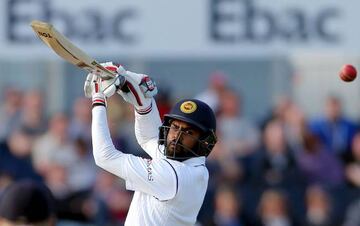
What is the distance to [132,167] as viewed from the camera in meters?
6.88

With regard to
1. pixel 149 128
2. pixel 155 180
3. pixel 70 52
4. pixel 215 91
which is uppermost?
pixel 70 52

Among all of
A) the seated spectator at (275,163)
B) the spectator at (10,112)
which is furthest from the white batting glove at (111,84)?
the spectator at (10,112)

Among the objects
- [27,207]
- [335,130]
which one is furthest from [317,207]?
[27,207]

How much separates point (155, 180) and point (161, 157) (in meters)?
0.28

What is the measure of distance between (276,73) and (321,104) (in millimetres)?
633

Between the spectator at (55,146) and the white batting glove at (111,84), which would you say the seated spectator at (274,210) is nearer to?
the spectator at (55,146)

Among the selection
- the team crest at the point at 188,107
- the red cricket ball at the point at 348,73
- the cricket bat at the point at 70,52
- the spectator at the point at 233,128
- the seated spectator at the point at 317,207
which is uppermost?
the cricket bat at the point at 70,52

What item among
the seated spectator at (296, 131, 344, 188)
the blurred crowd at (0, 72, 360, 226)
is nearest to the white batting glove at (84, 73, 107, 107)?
the blurred crowd at (0, 72, 360, 226)

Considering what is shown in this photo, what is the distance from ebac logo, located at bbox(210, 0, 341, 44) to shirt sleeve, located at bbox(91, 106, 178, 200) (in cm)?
466

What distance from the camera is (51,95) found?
1381cm

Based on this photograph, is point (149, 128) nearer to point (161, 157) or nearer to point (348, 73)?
point (161, 157)

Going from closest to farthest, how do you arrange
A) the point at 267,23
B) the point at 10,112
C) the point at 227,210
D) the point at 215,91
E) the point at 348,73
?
the point at 348,73 < the point at 267,23 < the point at 227,210 < the point at 215,91 < the point at 10,112

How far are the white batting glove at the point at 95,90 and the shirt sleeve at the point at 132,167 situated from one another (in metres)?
0.03

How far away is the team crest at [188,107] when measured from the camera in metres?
7.07
